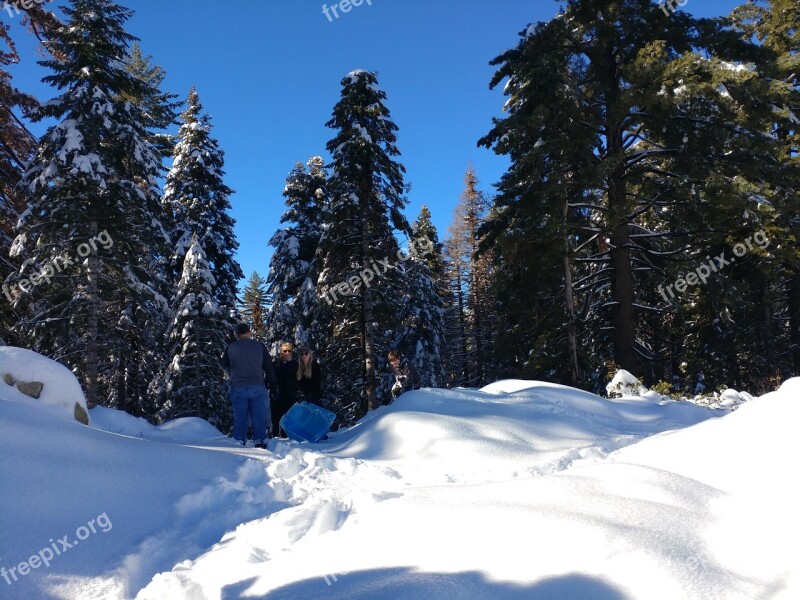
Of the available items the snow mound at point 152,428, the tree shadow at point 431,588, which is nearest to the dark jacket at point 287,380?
the snow mound at point 152,428

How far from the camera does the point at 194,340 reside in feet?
59.8

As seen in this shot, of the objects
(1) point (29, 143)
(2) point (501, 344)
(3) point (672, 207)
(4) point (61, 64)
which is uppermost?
(4) point (61, 64)

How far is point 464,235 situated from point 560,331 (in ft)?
68.5

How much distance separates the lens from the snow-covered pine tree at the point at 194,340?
17922 mm

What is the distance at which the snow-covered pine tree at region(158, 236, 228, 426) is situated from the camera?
58.8ft

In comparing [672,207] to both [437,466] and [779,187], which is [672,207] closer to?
[779,187]

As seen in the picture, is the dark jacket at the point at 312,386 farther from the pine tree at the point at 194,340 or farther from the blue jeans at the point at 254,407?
the pine tree at the point at 194,340

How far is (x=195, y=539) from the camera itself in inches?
134

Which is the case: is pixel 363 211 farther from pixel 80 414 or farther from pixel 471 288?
pixel 471 288

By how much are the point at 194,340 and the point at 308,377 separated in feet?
34.8

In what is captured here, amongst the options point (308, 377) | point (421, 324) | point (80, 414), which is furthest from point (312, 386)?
point (421, 324)

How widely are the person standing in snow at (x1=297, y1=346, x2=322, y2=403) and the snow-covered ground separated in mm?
4167

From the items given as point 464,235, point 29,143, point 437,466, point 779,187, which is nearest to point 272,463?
point 437,466

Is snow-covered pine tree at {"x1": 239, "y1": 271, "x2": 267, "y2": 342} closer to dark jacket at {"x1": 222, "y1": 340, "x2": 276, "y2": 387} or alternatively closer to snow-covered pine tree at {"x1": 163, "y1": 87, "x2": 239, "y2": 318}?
snow-covered pine tree at {"x1": 163, "y1": 87, "x2": 239, "y2": 318}
